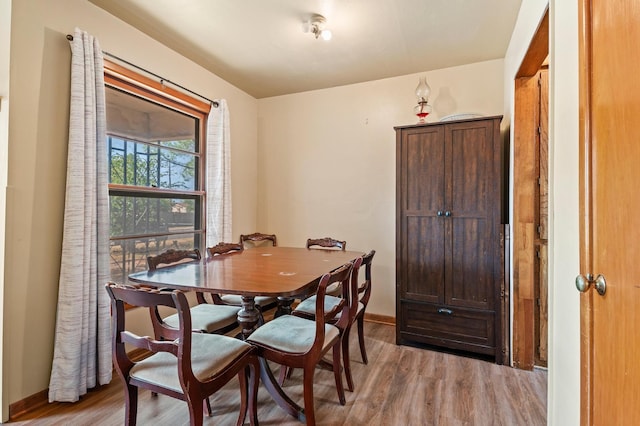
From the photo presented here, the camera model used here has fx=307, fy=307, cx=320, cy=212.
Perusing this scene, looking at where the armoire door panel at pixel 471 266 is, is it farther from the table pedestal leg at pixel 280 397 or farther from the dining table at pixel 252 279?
the table pedestal leg at pixel 280 397

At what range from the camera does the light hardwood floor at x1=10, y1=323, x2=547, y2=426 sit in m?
1.74

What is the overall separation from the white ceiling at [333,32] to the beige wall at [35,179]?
1.45ft

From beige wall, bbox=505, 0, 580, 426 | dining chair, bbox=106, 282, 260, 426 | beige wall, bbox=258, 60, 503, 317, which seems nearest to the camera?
beige wall, bbox=505, 0, 580, 426

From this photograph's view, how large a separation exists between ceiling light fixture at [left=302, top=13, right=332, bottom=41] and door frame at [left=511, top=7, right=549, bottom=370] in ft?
4.78

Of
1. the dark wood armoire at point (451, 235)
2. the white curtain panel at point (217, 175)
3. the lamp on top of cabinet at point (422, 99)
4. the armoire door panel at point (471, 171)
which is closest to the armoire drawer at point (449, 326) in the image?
the dark wood armoire at point (451, 235)

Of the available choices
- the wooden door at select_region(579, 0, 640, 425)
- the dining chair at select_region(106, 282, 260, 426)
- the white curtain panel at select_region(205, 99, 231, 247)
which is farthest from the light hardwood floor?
the white curtain panel at select_region(205, 99, 231, 247)

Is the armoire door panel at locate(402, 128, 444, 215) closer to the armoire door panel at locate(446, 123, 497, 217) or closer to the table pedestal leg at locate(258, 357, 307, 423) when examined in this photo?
the armoire door panel at locate(446, 123, 497, 217)

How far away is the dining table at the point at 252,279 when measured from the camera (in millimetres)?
1518

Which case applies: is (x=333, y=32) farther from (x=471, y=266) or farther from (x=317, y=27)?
(x=471, y=266)

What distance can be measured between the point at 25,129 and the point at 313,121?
8.51ft

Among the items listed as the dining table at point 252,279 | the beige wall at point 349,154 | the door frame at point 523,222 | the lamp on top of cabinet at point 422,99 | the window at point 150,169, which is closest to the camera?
the dining table at point 252,279

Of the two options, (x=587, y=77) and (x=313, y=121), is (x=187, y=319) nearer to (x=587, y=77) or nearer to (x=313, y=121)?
(x=587, y=77)

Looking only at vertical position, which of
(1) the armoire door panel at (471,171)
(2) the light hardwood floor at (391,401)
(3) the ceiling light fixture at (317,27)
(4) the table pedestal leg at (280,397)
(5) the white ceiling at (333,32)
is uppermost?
(5) the white ceiling at (333,32)

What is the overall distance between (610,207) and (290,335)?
4.75 ft
